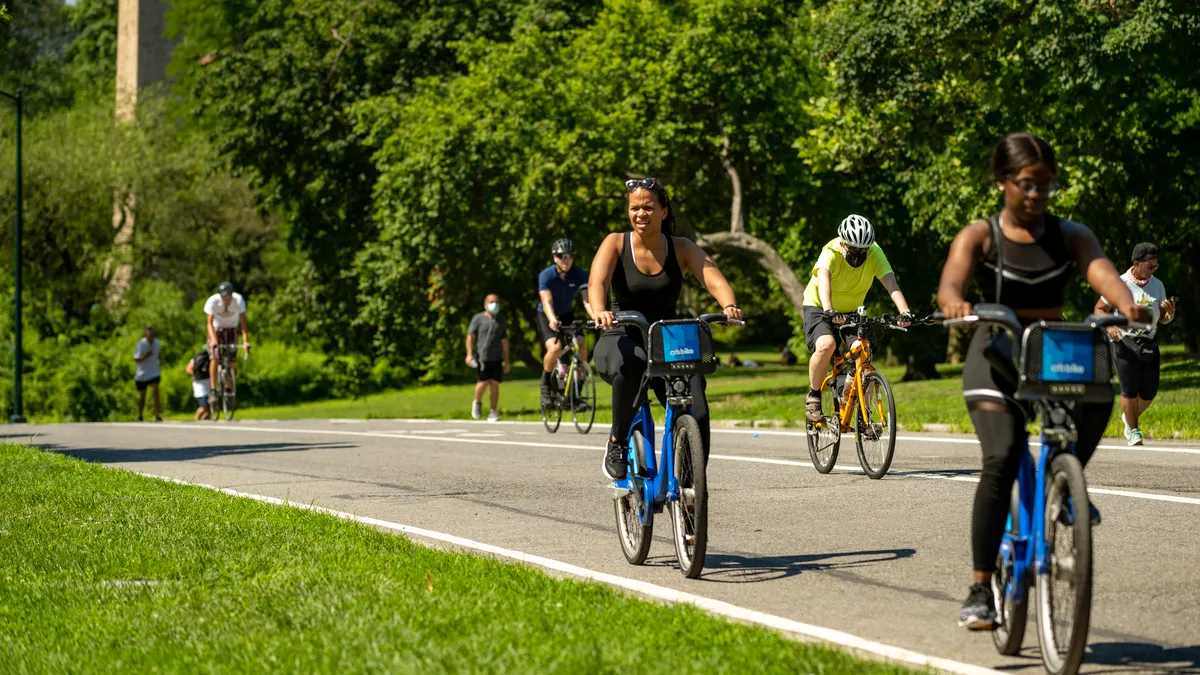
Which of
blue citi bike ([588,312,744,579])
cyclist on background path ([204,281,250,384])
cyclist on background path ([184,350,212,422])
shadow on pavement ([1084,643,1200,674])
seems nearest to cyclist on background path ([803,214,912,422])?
blue citi bike ([588,312,744,579])

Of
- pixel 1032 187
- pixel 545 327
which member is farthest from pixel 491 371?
pixel 1032 187

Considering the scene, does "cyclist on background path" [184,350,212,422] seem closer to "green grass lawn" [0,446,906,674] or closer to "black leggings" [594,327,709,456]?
"green grass lawn" [0,446,906,674]

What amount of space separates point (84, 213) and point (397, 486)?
121 feet

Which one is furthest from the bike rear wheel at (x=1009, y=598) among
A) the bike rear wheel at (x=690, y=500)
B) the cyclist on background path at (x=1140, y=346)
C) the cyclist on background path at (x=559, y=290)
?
the cyclist on background path at (x=559, y=290)

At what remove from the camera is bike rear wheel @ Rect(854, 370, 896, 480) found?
37.0ft

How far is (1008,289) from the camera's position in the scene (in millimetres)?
5566

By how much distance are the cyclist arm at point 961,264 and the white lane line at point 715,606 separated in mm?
1175

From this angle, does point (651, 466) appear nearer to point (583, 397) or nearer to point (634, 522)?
point (634, 522)

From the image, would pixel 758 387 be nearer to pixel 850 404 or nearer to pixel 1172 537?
pixel 850 404

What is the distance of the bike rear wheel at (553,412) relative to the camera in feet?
63.1

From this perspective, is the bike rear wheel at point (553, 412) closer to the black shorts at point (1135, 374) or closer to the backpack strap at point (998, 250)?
the black shorts at point (1135, 374)

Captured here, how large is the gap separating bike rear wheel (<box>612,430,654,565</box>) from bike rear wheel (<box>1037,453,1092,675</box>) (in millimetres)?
2671

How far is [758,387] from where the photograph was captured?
36125 millimetres

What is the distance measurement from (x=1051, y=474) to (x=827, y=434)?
664cm
